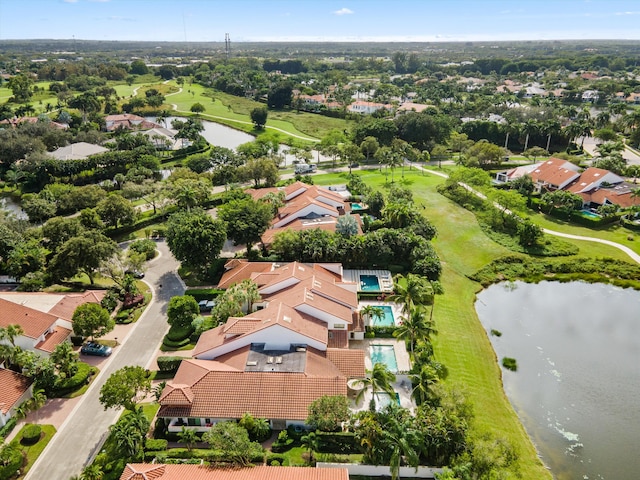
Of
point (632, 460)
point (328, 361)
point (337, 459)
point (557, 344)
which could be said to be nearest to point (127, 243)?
point (328, 361)

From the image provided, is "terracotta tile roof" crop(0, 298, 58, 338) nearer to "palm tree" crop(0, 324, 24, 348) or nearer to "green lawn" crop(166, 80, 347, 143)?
"palm tree" crop(0, 324, 24, 348)

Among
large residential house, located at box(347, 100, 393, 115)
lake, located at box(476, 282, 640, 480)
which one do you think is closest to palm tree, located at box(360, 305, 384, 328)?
lake, located at box(476, 282, 640, 480)

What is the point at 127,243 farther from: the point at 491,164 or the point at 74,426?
the point at 491,164

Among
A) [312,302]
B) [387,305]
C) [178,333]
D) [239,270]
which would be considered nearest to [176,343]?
[178,333]

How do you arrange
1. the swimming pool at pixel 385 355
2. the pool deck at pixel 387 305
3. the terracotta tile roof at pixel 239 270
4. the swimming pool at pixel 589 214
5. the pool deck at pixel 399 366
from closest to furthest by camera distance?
the pool deck at pixel 399 366, the swimming pool at pixel 385 355, the pool deck at pixel 387 305, the terracotta tile roof at pixel 239 270, the swimming pool at pixel 589 214

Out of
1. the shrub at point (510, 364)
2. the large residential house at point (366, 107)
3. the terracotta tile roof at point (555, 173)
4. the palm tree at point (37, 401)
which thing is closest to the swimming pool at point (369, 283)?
the shrub at point (510, 364)

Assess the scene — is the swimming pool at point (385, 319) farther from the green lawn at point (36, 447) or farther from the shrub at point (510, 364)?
the green lawn at point (36, 447)
